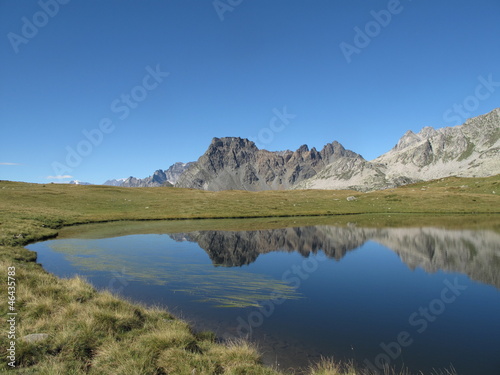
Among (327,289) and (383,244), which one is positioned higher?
(383,244)

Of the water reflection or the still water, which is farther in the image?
the water reflection

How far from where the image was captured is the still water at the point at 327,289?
1255 cm

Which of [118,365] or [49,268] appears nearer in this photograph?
[118,365]

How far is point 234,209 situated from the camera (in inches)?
3250

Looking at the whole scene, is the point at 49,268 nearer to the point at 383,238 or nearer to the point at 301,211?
the point at 383,238

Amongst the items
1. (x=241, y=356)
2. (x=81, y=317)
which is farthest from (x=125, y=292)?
(x=241, y=356)

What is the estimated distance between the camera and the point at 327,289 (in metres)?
20.7

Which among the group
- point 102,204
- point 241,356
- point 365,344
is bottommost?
point 365,344

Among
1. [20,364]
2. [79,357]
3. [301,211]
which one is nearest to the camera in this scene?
[20,364]

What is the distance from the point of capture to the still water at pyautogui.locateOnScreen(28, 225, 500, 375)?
12.6 meters

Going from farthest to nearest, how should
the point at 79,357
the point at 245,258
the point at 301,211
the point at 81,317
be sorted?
1. the point at 301,211
2. the point at 245,258
3. the point at 81,317
4. the point at 79,357

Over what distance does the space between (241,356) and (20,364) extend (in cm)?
663

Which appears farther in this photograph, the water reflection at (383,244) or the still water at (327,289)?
the water reflection at (383,244)

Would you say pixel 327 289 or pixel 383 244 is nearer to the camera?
pixel 327 289
